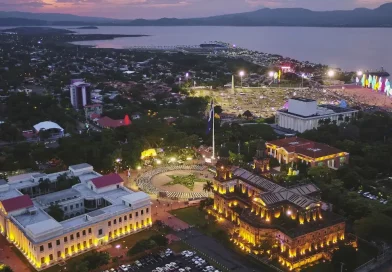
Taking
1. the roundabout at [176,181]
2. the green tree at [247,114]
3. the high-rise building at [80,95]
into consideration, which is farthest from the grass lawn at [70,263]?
the high-rise building at [80,95]

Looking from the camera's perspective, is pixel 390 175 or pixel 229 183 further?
pixel 390 175

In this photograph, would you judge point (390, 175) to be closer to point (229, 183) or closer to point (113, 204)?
point (229, 183)

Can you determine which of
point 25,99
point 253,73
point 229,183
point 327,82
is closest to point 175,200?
point 229,183

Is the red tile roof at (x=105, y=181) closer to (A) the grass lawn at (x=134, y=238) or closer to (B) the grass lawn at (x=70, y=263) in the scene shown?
(A) the grass lawn at (x=134, y=238)

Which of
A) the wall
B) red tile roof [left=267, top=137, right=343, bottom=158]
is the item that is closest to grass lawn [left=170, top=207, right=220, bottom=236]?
the wall

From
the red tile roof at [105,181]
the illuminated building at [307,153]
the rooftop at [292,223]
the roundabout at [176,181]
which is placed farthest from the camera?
the illuminated building at [307,153]

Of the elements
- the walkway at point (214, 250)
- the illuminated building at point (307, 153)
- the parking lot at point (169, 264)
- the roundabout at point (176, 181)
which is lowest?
the roundabout at point (176, 181)

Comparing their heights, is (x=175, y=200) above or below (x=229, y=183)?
below
